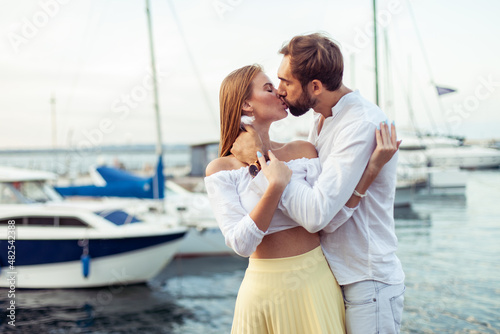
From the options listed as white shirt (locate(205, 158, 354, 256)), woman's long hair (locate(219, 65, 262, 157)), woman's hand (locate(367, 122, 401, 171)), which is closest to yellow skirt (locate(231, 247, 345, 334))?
white shirt (locate(205, 158, 354, 256))

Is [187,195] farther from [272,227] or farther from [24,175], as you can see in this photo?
[272,227]

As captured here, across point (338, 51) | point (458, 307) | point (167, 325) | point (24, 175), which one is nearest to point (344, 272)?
point (338, 51)

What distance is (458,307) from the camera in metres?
8.71

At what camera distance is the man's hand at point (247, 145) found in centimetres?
199

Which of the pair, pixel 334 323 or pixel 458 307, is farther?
pixel 458 307

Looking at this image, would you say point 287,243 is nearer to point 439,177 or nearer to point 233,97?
point 233,97

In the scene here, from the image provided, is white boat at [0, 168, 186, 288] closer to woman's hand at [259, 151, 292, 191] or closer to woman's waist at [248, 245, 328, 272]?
woman's waist at [248, 245, 328, 272]

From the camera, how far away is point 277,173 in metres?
1.80

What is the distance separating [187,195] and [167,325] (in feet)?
20.1

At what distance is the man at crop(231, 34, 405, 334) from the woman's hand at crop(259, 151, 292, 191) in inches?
1.8

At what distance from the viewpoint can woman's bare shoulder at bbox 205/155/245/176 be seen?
203 cm

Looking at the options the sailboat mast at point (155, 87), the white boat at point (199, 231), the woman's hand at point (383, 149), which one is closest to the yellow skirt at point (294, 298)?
the woman's hand at point (383, 149)

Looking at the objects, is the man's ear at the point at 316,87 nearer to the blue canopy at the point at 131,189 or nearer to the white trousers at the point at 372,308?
the white trousers at the point at 372,308

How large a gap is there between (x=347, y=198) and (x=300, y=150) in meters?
0.41
